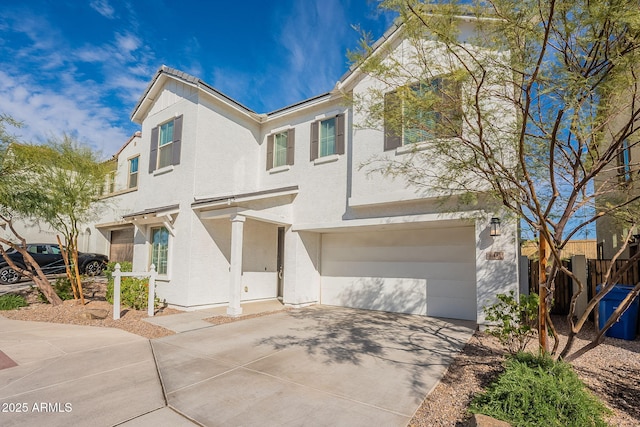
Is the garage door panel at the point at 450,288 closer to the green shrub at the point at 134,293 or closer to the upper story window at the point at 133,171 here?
the green shrub at the point at 134,293

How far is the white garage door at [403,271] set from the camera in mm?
8711

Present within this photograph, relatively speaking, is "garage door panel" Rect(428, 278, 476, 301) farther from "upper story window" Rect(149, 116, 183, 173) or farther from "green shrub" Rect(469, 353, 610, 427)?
"upper story window" Rect(149, 116, 183, 173)

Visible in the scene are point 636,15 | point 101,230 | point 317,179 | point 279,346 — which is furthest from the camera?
point 101,230

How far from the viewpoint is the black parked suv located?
14000 millimetres

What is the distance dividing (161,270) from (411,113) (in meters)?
9.40

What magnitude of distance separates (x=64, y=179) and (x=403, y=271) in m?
10.1

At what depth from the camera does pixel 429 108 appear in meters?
4.39

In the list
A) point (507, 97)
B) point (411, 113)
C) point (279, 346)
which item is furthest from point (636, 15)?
point (279, 346)

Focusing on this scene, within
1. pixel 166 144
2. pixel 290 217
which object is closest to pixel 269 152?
pixel 290 217

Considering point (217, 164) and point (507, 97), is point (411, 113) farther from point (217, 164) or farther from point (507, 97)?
point (217, 164)

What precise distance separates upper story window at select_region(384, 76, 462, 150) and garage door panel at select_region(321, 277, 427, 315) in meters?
5.61

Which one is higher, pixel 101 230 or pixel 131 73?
pixel 131 73

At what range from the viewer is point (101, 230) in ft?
61.0

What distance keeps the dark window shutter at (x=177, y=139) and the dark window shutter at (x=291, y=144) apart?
347 cm
